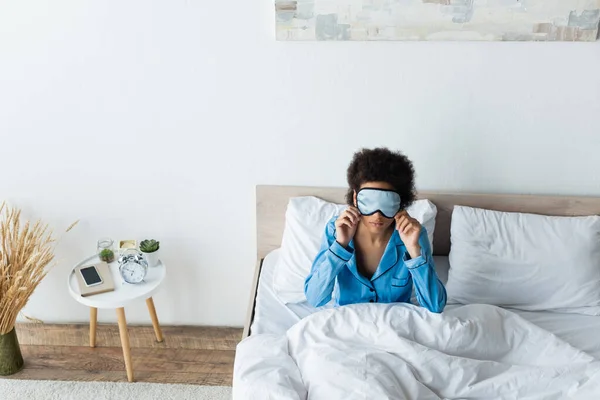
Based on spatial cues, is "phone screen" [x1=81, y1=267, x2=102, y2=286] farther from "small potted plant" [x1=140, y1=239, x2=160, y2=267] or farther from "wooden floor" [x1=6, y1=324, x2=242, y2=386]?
"wooden floor" [x1=6, y1=324, x2=242, y2=386]

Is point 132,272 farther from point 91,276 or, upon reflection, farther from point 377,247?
point 377,247

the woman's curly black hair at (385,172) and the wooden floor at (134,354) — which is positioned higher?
the woman's curly black hair at (385,172)

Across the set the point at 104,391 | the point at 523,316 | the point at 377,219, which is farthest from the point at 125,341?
the point at 523,316

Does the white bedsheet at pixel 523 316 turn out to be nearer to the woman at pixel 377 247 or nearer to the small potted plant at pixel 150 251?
the woman at pixel 377 247

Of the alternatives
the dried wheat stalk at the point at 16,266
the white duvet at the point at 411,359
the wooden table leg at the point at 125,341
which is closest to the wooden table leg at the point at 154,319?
the wooden table leg at the point at 125,341

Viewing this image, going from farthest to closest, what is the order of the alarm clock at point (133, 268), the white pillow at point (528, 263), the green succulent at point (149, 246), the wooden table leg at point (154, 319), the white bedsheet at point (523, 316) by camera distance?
the wooden table leg at point (154, 319) < the green succulent at point (149, 246) < the alarm clock at point (133, 268) < the white pillow at point (528, 263) < the white bedsheet at point (523, 316)

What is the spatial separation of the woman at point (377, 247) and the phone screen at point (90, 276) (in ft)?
2.65

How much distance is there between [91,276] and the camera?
220 centimetres

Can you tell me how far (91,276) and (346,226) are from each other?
A: 1010 mm

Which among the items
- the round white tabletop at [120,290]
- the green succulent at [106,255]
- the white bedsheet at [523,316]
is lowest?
the white bedsheet at [523,316]

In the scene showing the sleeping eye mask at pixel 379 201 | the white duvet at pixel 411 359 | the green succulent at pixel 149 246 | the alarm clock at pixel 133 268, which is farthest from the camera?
the green succulent at pixel 149 246

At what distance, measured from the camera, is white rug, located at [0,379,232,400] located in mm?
2256

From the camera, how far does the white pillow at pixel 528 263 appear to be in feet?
6.81

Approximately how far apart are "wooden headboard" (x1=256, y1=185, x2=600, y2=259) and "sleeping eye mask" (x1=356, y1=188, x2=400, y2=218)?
20.0 inches
